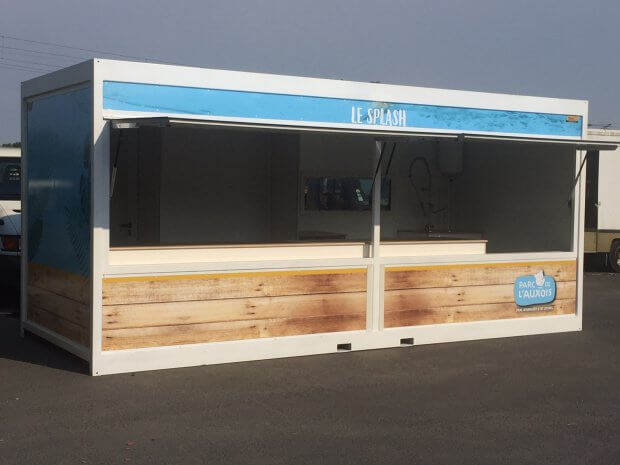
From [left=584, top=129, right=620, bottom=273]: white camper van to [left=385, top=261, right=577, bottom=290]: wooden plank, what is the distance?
8.76m

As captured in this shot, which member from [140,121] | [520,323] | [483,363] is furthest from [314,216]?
[140,121]

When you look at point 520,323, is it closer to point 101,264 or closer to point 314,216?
point 314,216

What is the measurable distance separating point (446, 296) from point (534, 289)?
139 cm

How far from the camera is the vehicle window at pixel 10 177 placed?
532 inches

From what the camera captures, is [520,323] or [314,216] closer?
[520,323]

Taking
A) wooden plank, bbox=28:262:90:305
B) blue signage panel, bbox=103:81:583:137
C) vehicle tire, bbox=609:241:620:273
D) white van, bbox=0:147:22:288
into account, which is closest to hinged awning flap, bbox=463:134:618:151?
blue signage panel, bbox=103:81:583:137

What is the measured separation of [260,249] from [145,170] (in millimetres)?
2963

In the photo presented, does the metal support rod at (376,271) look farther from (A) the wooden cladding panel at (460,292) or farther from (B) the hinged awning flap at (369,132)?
(B) the hinged awning flap at (369,132)

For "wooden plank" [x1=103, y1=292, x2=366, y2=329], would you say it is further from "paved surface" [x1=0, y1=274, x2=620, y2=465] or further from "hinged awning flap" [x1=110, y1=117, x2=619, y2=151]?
"hinged awning flap" [x1=110, y1=117, x2=619, y2=151]

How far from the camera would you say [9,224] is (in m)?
12.6

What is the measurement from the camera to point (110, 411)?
7516mm

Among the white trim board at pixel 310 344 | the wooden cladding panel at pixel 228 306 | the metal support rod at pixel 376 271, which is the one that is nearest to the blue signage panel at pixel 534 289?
the white trim board at pixel 310 344

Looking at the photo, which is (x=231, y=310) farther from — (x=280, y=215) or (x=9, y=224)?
(x=9, y=224)

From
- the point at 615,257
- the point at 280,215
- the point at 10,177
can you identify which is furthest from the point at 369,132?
the point at 615,257
